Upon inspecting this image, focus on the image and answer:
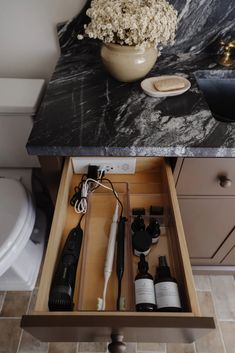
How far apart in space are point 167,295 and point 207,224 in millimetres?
450

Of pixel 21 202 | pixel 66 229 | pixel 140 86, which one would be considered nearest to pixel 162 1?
pixel 140 86

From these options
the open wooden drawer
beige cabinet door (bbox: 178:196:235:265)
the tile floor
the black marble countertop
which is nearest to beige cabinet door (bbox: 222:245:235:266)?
beige cabinet door (bbox: 178:196:235:265)

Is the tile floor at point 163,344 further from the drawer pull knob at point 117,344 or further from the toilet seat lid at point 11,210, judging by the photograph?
the drawer pull knob at point 117,344

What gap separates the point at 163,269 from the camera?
2.01 ft

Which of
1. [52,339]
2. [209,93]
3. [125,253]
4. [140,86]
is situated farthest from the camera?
[209,93]

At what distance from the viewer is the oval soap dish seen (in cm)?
75

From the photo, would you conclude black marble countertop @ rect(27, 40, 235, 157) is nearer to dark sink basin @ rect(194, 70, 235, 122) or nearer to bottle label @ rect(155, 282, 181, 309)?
dark sink basin @ rect(194, 70, 235, 122)

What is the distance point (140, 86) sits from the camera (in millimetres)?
809

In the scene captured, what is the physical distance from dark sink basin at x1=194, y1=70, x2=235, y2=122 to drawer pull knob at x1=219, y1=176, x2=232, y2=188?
283 millimetres

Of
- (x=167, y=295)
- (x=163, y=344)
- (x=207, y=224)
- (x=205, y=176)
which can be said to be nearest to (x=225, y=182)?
(x=205, y=176)

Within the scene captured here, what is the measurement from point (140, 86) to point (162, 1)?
9.6 inches

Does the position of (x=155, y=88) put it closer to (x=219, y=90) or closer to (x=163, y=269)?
(x=219, y=90)

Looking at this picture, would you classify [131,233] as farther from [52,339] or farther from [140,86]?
[140,86]

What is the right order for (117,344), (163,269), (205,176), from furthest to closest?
(205,176) < (163,269) < (117,344)
